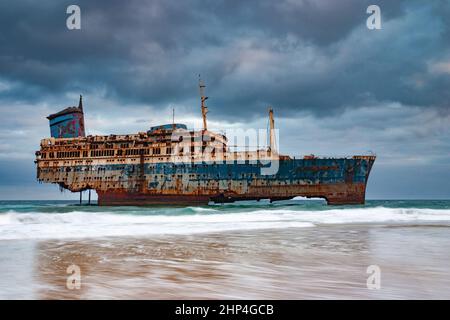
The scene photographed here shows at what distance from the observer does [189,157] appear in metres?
37.8

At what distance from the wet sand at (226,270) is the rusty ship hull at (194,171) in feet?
88.9

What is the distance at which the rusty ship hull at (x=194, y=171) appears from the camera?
3703 centimetres

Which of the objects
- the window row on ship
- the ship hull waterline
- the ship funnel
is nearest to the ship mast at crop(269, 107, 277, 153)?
the ship hull waterline

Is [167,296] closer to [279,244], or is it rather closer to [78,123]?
[279,244]

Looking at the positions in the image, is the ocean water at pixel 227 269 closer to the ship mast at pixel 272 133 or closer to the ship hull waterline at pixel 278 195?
the ship hull waterline at pixel 278 195

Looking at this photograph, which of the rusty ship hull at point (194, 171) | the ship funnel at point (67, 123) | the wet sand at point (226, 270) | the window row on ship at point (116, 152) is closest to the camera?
the wet sand at point (226, 270)

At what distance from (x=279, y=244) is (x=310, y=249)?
1.21 metres

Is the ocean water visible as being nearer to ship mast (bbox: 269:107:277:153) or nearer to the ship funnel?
ship mast (bbox: 269:107:277:153)

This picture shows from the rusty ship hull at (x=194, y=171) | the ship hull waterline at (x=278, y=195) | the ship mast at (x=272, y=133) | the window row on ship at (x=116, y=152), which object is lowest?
the ship hull waterline at (x=278, y=195)

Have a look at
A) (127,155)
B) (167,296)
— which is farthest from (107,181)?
(167,296)

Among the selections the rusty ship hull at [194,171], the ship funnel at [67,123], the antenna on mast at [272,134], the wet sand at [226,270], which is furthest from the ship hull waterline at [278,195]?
the wet sand at [226,270]

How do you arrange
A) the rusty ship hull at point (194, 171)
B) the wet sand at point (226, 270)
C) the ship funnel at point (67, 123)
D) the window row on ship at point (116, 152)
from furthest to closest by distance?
the ship funnel at point (67, 123), the window row on ship at point (116, 152), the rusty ship hull at point (194, 171), the wet sand at point (226, 270)

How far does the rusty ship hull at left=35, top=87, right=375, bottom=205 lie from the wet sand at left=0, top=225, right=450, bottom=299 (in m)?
27.1
